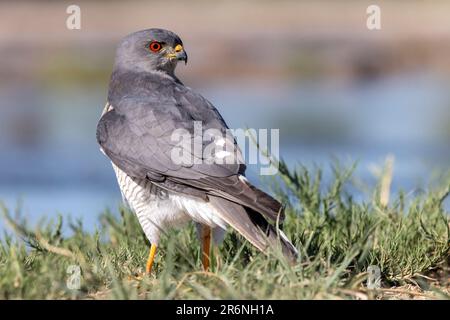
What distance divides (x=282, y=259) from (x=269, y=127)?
11148mm

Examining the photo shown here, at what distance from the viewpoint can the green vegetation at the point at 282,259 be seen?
465cm

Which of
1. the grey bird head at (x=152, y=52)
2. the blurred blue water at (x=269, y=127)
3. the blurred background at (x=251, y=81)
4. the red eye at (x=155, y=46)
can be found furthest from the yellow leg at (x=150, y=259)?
the blurred blue water at (x=269, y=127)

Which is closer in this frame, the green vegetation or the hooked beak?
the green vegetation

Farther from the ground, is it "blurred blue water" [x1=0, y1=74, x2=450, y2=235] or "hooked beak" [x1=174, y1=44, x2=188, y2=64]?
"hooked beak" [x1=174, y1=44, x2=188, y2=64]

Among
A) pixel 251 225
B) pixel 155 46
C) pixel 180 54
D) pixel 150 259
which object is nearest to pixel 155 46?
pixel 155 46

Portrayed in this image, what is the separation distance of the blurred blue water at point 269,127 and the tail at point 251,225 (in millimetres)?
4511

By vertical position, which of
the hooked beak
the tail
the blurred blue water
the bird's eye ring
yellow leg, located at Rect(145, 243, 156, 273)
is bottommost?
the blurred blue water

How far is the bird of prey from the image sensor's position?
5.34 metres

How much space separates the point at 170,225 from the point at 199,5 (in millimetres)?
24948

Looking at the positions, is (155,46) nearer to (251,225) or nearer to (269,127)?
(251,225)

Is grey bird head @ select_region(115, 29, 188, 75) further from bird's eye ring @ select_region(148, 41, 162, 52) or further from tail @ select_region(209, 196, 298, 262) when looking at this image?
tail @ select_region(209, 196, 298, 262)

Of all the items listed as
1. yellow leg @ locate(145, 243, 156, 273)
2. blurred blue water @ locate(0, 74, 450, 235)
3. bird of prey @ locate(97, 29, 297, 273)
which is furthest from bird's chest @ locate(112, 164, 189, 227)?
blurred blue water @ locate(0, 74, 450, 235)

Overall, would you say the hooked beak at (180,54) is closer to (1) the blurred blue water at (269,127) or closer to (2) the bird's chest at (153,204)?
(2) the bird's chest at (153,204)

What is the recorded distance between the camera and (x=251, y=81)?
74.8 feet
